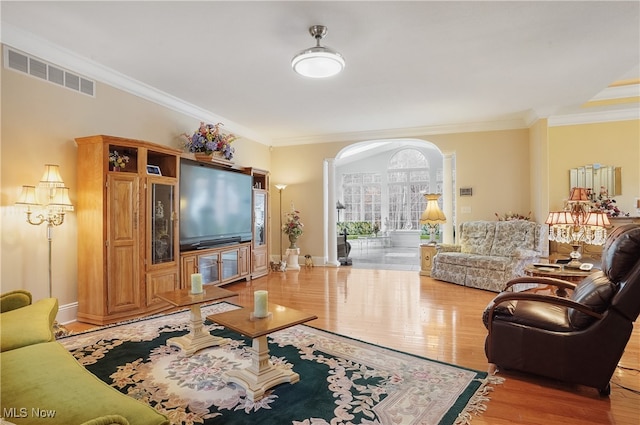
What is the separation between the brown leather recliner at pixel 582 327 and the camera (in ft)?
6.93

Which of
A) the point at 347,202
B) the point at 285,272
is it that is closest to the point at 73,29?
the point at 285,272

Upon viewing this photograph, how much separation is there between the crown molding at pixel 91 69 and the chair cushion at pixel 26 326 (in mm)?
2556

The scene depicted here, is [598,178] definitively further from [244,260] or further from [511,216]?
[244,260]

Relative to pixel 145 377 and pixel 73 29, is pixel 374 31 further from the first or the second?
pixel 145 377

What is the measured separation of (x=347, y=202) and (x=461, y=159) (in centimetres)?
661

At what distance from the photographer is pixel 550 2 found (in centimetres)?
269

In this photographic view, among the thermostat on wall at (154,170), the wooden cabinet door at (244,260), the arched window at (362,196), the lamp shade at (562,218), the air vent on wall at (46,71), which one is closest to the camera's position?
the air vent on wall at (46,71)

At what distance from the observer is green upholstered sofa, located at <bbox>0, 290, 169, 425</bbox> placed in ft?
3.99

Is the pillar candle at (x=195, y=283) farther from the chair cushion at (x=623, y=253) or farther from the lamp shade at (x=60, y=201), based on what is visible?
the chair cushion at (x=623, y=253)

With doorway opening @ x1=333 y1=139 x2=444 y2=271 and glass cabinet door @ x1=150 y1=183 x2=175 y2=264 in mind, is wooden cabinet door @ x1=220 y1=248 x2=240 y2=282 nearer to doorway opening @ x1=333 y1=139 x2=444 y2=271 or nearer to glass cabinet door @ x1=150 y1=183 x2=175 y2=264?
glass cabinet door @ x1=150 y1=183 x2=175 y2=264

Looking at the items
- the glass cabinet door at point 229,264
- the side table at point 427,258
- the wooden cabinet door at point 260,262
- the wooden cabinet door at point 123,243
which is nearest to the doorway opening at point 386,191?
the side table at point 427,258

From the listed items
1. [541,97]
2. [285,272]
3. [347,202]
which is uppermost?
[541,97]

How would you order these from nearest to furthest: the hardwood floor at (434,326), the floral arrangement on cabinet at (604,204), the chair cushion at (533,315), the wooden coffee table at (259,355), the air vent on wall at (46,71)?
the hardwood floor at (434,326), the wooden coffee table at (259,355), the chair cushion at (533,315), the air vent on wall at (46,71), the floral arrangement on cabinet at (604,204)

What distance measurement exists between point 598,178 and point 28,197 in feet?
25.7
